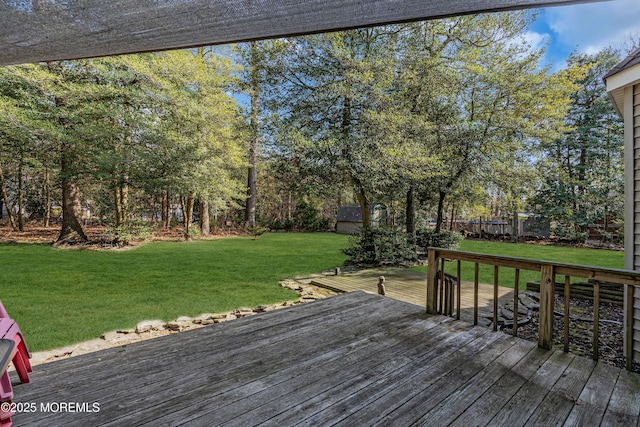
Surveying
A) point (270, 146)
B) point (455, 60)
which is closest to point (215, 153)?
point (270, 146)

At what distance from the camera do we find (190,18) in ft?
3.46

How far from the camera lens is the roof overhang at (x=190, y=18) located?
38.2 inches

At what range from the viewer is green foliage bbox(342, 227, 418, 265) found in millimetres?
7781

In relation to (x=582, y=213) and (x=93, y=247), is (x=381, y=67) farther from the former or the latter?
(x=582, y=213)

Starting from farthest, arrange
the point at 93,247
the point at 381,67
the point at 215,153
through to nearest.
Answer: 1. the point at 215,153
2. the point at 93,247
3. the point at 381,67

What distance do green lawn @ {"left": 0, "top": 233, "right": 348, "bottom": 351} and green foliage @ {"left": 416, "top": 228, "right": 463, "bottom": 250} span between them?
2.58 meters

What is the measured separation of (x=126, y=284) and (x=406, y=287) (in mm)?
4980

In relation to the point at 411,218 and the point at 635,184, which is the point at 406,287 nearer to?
the point at 411,218

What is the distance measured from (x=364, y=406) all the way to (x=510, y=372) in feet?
3.47

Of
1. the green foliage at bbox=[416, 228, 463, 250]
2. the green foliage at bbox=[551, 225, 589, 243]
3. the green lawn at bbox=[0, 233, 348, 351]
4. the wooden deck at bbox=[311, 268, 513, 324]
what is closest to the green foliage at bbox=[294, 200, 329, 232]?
the green lawn at bbox=[0, 233, 348, 351]

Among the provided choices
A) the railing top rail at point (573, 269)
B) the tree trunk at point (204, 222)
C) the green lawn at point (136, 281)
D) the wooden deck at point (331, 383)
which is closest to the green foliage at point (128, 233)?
the green lawn at point (136, 281)

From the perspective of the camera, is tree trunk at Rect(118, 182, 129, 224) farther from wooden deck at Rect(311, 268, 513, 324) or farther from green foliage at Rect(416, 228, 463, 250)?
green foliage at Rect(416, 228, 463, 250)

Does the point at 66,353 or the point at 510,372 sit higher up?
the point at 510,372

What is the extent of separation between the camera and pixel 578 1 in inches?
34.4
